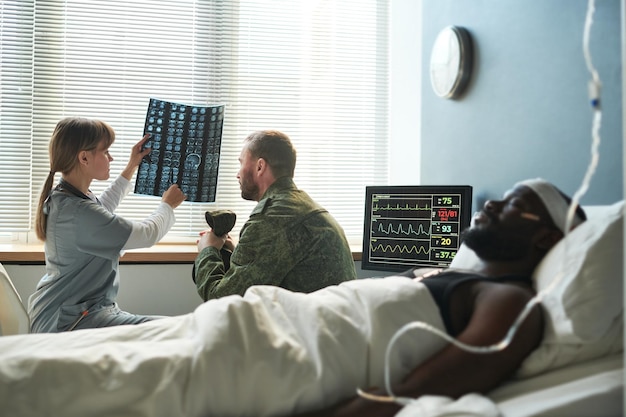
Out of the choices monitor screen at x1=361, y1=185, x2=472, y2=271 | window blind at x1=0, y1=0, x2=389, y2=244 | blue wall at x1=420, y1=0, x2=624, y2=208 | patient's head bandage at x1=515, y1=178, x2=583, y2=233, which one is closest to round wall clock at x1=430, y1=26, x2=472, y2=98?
blue wall at x1=420, y1=0, x2=624, y2=208

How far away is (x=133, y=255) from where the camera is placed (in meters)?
2.65

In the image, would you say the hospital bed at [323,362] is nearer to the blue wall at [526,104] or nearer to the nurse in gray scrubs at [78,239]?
the blue wall at [526,104]

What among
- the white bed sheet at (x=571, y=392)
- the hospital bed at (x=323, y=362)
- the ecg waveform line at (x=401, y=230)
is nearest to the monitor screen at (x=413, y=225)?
the ecg waveform line at (x=401, y=230)

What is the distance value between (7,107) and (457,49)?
6.93 ft

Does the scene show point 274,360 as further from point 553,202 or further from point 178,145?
point 178,145

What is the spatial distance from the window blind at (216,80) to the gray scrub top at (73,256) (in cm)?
95

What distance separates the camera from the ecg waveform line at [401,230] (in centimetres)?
241

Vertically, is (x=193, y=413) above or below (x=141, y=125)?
below

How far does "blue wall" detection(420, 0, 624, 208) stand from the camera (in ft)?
5.13

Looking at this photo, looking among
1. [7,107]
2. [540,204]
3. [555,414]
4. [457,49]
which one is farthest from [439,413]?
[7,107]

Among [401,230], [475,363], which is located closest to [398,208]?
[401,230]

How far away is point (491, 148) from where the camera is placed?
2.22 metres

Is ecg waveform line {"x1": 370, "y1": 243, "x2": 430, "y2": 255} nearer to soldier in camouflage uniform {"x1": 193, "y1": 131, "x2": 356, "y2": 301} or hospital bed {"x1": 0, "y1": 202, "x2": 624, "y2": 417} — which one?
soldier in camouflage uniform {"x1": 193, "y1": 131, "x2": 356, "y2": 301}

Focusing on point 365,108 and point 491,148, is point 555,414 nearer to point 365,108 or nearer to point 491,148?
point 491,148
